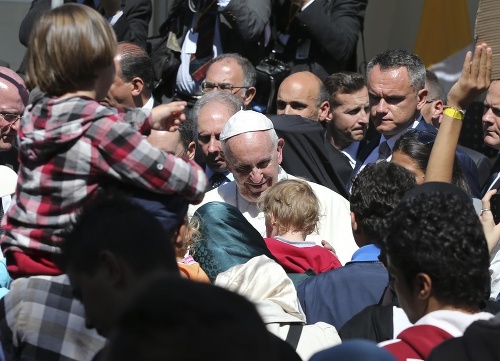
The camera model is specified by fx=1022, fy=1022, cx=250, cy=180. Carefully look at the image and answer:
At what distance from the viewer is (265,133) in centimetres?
545

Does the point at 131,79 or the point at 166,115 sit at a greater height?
the point at 166,115

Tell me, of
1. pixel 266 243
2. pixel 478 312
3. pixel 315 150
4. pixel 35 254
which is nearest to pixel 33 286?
pixel 35 254

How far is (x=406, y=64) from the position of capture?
249 inches

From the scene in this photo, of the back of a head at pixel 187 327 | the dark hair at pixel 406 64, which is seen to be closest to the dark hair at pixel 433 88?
the dark hair at pixel 406 64

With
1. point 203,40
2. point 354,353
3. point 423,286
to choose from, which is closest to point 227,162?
point 203,40

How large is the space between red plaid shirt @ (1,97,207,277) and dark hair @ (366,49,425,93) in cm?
369

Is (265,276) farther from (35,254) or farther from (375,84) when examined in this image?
(375,84)

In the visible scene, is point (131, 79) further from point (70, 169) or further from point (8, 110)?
point (70, 169)

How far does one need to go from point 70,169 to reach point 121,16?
4864 mm

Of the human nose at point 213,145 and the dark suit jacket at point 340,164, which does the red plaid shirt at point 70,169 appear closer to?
the human nose at point 213,145

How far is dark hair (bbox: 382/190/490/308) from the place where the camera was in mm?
2703

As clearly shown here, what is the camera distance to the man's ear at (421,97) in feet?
20.5

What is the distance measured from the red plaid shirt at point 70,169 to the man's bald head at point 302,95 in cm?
402

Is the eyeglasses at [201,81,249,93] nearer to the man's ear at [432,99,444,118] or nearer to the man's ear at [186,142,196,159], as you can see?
the man's ear at [186,142,196,159]
